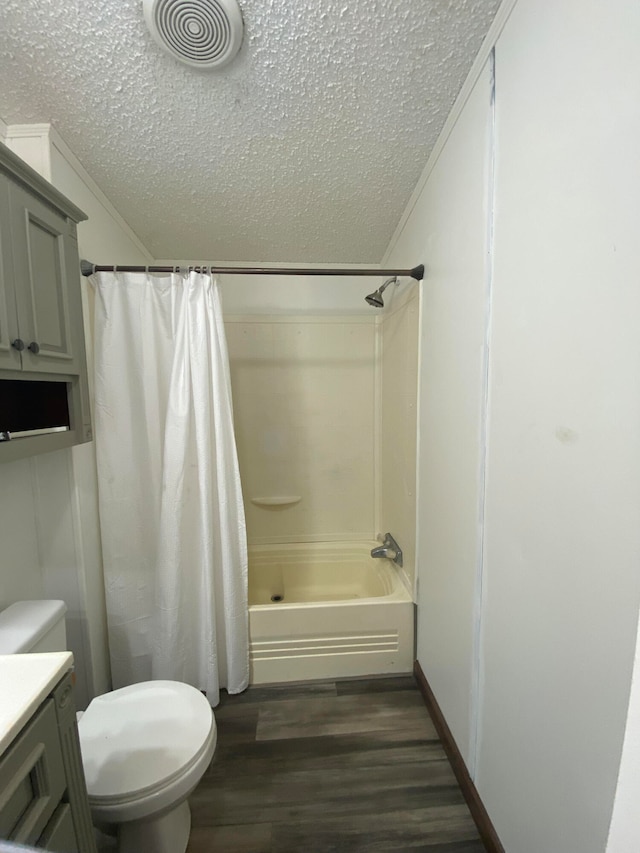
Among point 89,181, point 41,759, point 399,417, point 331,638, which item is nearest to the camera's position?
point 41,759

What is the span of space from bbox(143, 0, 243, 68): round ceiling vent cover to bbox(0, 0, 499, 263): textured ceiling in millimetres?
42

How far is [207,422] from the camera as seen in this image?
1.52 m

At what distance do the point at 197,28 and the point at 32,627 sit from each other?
1.75 meters

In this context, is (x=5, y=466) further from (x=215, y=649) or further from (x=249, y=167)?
(x=249, y=167)

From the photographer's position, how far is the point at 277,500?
2436mm

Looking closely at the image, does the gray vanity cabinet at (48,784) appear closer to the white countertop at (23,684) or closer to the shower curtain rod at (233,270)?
the white countertop at (23,684)

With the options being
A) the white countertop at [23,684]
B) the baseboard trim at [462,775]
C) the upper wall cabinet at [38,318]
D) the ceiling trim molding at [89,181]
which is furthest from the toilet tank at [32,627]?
the ceiling trim molding at [89,181]

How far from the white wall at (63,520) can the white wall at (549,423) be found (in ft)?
4.93

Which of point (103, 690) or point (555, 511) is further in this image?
point (103, 690)

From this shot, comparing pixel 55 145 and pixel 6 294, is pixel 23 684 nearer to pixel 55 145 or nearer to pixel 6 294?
pixel 6 294

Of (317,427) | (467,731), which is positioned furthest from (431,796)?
(317,427)

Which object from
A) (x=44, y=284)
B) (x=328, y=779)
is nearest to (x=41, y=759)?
(x=328, y=779)

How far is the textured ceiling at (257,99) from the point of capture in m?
0.88

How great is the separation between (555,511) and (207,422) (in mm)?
1305
